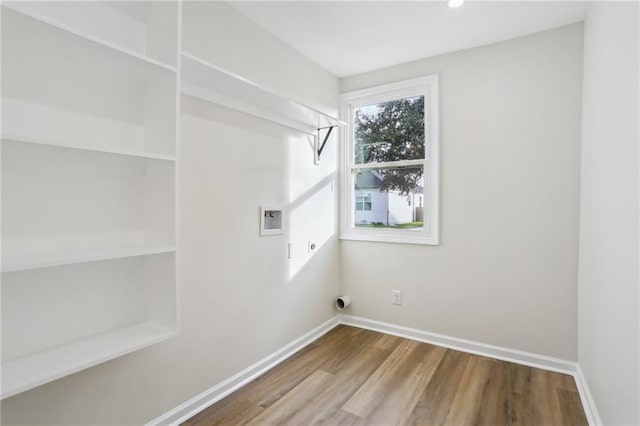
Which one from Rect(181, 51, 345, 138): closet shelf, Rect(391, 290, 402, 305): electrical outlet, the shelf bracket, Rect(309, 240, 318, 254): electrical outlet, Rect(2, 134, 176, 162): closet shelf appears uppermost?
Rect(181, 51, 345, 138): closet shelf

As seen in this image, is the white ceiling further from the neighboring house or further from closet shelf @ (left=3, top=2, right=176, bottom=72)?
the neighboring house

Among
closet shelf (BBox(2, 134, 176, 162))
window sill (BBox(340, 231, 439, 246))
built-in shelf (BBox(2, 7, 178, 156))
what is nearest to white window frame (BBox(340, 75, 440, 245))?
window sill (BBox(340, 231, 439, 246))

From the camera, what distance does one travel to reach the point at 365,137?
3.24 meters

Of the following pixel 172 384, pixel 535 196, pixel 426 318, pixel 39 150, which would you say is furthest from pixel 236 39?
pixel 426 318

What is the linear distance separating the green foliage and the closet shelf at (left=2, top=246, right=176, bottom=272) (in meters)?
2.17

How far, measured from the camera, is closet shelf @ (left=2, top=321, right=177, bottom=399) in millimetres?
1099

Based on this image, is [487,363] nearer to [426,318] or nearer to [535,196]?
[426,318]

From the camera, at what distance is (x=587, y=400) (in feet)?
6.35

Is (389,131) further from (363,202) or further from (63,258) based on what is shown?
(63,258)

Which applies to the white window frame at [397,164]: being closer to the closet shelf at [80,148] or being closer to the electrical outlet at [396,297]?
the electrical outlet at [396,297]

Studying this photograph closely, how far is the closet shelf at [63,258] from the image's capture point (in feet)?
3.43

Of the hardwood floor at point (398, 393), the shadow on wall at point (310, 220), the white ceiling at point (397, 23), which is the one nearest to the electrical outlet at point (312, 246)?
→ the shadow on wall at point (310, 220)

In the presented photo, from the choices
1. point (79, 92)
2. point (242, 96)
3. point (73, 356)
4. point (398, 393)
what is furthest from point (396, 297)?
point (79, 92)

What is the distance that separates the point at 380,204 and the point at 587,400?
197 centimetres
